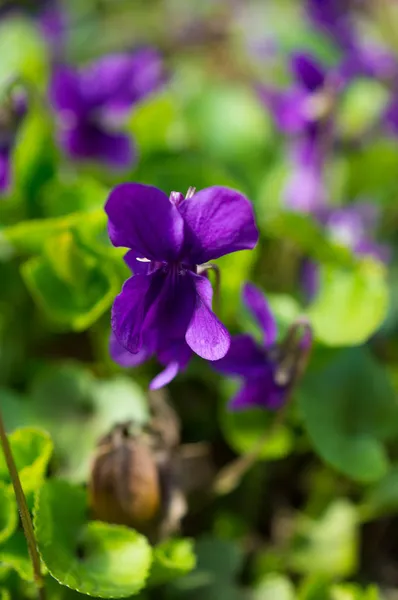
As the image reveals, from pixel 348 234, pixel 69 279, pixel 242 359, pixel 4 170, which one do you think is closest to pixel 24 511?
pixel 242 359

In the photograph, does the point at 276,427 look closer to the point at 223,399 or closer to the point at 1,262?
the point at 223,399

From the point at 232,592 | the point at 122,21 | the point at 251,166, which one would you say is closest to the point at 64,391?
the point at 232,592

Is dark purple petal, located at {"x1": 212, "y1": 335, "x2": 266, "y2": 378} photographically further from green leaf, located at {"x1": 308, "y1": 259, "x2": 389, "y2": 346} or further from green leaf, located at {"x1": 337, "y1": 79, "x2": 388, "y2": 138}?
green leaf, located at {"x1": 337, "y1": 79, "x2": 388, "y2": 138}

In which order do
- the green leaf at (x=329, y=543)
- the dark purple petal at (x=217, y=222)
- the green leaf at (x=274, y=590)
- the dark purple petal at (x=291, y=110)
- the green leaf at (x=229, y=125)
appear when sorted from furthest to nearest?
the green leaf at (x=229, y=125) < the dark purple petal at (x=291, y=110) < the green leaf at (x=329, y=543) < the green leaf at (x=274, y=590) < the dark purple petal at (x=217, y=222)

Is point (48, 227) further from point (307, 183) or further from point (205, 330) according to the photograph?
point (307, 183)

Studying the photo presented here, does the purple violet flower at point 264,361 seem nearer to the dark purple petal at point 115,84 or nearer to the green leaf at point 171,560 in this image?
the green leaf at point 171,560

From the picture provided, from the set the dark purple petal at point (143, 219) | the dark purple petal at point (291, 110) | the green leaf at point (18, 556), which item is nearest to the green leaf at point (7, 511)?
the green leaf at point (18, 556)
